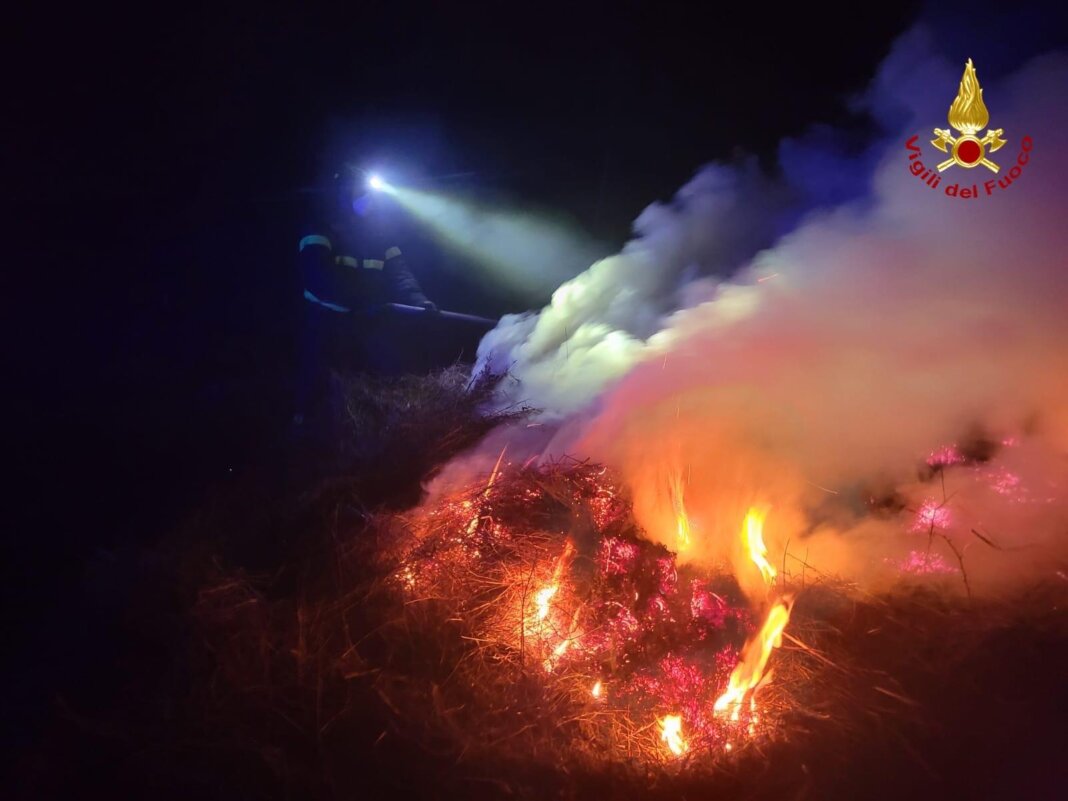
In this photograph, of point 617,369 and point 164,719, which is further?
point 617,369

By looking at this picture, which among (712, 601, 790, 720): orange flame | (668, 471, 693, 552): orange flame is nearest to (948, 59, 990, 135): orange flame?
(668, 471, 693, 552): orange flame

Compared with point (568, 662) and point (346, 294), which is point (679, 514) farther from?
point (346, 294)

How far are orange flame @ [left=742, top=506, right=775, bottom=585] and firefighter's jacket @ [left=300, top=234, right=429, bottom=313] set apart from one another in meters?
5.28

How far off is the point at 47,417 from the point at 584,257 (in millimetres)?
7009

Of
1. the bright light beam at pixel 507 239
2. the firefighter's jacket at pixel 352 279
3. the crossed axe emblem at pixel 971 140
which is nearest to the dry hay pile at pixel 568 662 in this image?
the crossed axe emblem at pixel 971 140

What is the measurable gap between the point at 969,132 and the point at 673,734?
17.1 feet

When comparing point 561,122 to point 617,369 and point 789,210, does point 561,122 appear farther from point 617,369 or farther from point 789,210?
point 617,369

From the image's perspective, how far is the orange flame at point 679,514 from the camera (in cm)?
448

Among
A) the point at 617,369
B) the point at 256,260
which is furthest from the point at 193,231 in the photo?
the point at 617,369

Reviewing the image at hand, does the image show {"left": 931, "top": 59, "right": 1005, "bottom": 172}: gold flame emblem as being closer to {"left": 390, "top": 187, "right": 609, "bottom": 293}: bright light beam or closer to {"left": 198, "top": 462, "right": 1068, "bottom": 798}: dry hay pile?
{"left": 198, "top": 462, "right": 1068, "bottom": 798}: dry hay pile

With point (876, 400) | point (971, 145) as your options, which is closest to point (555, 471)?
point (876, 400)

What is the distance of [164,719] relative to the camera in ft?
11.5

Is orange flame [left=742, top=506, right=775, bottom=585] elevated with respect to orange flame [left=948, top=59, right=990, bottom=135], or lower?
lower

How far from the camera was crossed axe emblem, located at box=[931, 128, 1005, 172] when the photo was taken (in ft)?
16.5
